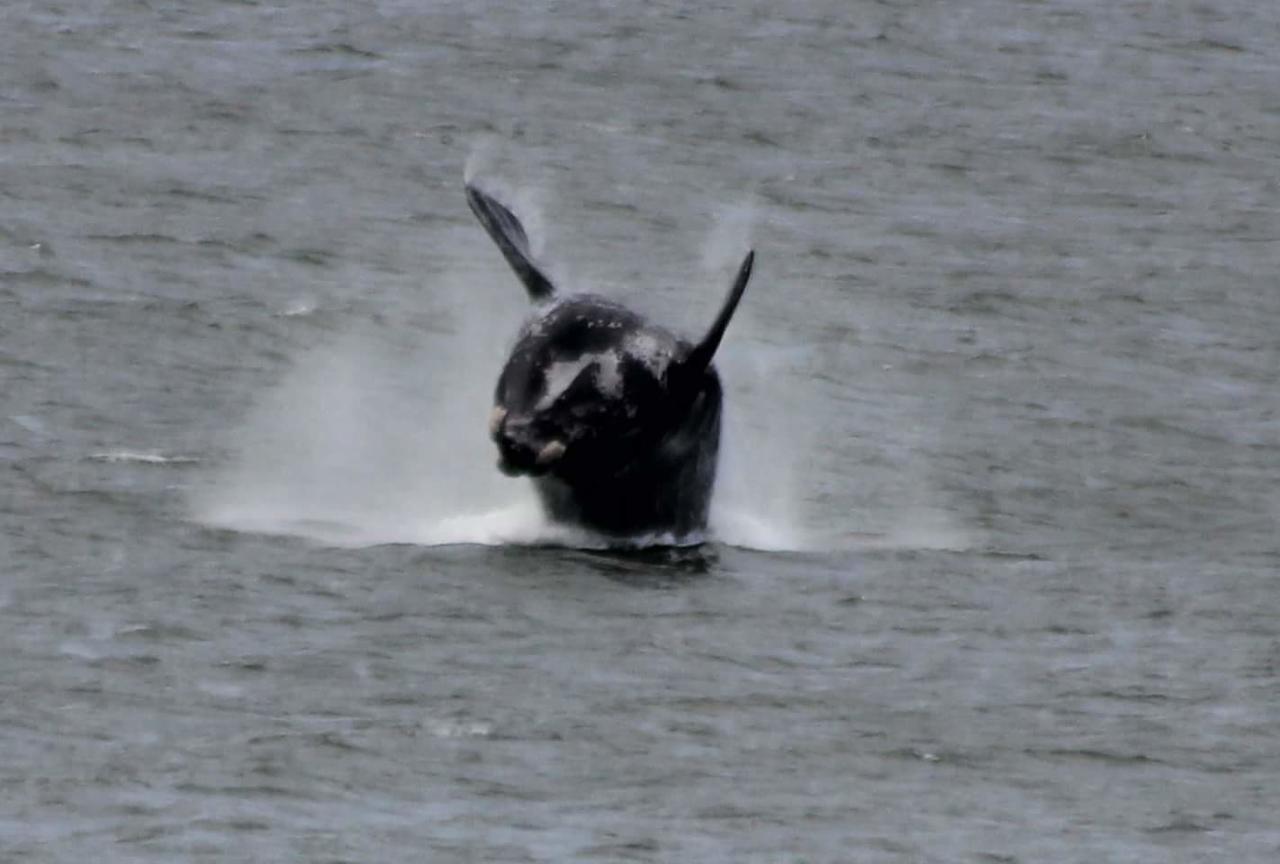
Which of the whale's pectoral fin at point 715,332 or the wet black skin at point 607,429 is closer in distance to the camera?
the wet black skin at point 607,429

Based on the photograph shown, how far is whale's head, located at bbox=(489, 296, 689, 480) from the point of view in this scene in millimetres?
30750

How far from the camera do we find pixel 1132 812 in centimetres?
2467

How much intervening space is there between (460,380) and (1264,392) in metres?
9.87

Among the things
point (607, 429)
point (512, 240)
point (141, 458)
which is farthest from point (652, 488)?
point (141, 458)

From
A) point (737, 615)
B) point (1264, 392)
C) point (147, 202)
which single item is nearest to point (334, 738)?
point (737, 615)

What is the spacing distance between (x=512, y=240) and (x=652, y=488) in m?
3.19

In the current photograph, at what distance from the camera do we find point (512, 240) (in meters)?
34.1

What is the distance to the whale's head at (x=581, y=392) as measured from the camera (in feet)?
101

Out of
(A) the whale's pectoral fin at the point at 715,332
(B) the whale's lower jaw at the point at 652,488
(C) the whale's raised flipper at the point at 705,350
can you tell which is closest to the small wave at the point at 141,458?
(B) the whale's lower jaw at the point at 652,488

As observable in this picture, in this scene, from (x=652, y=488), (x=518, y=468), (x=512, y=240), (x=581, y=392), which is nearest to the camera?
(x=518, y=468)

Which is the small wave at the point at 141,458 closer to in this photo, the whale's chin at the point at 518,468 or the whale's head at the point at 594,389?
the whale's head at the point at 594,389

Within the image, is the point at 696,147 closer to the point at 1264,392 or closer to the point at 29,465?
the point at 1264,392

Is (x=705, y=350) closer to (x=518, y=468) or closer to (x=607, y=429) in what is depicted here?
(x=607, y=429)

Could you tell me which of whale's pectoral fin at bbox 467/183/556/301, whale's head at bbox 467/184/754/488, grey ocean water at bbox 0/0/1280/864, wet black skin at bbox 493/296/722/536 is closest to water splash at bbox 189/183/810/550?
grey ocean water at bbox 0/0/1280/864
